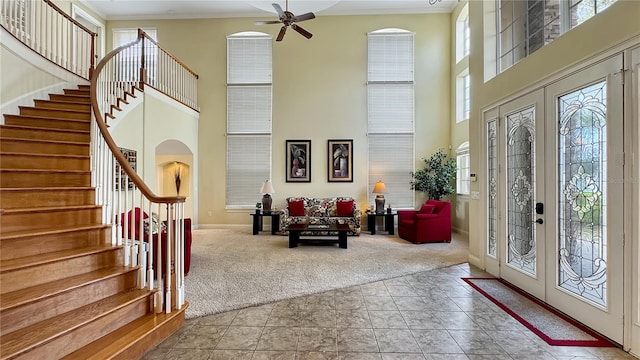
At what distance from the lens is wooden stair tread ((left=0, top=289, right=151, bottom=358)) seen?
5.46 ft

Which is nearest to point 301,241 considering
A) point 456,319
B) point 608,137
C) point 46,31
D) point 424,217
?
point 424,217

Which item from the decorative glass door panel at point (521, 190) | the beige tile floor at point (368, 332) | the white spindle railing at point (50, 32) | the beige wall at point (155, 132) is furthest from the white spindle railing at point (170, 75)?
the decorative glass door panel at point (521, 190)

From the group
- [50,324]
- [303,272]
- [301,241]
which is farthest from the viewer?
[301,241]

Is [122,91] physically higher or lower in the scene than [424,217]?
higher

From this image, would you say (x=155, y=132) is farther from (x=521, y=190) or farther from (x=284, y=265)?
(x=521, y=190)

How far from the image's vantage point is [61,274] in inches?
89.0

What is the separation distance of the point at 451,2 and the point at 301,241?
7.23 meters

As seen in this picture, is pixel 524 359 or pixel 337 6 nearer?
pixel 524 359

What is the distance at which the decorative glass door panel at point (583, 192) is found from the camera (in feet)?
7.92

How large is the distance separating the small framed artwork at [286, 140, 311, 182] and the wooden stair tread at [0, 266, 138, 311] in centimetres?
550

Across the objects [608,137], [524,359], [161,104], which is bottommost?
[524,359]

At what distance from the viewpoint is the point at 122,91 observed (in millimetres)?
5375

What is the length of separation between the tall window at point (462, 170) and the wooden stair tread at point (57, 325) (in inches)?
281

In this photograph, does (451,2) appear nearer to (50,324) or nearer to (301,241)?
(301,241)
